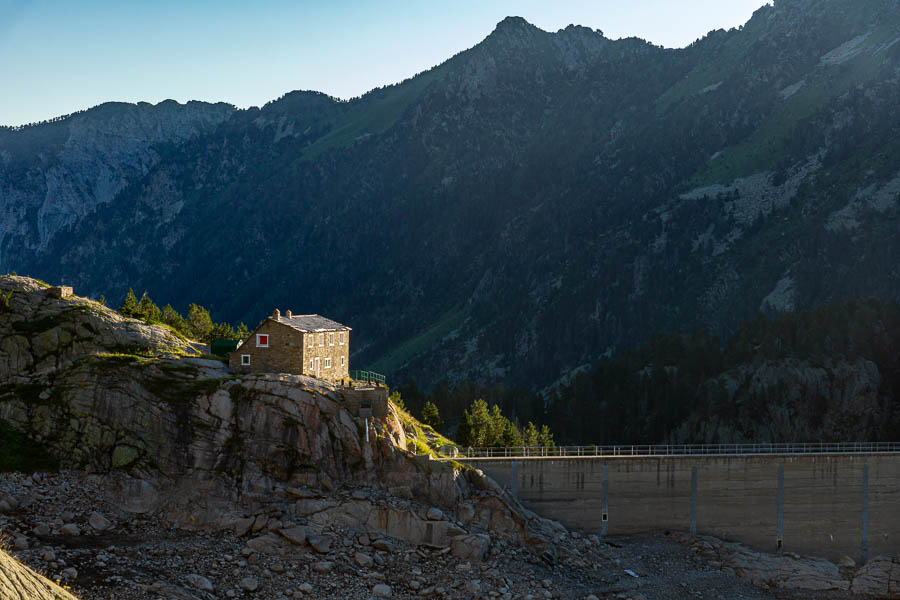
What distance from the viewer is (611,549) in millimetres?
86500

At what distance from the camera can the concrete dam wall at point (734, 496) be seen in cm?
8938

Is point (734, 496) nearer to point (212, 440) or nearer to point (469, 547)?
point (469, 547)

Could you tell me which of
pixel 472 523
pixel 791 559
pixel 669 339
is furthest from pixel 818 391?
pixel 472 523

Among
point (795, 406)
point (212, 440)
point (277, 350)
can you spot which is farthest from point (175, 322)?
point (795, 406)

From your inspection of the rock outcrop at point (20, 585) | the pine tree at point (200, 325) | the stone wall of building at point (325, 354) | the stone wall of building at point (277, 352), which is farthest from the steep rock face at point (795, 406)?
the rock outcrop at point (20, 585)

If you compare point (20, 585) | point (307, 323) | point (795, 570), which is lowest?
point (795, 570)

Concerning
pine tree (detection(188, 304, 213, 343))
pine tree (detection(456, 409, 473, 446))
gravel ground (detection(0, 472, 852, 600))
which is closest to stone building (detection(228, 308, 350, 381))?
gravel ground (detection(0, 472, 852, 600))

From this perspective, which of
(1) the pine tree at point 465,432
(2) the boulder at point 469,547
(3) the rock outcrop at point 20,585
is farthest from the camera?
(1) the pine tree at point 465,432

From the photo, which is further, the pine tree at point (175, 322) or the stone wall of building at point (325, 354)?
the pine tree at point (175, 322)

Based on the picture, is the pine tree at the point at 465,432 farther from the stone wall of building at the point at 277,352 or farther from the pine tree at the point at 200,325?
the pine tree at the point at 200,325

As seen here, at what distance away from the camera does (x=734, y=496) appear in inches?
3718

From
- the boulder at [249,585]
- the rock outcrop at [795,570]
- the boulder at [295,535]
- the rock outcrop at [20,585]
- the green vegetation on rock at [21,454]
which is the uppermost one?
the rock outcrop at [20,585]

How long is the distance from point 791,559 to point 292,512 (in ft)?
175

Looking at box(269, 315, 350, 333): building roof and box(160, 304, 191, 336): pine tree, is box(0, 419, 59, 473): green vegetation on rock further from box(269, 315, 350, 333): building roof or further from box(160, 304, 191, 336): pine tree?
box(160, 304, 191, 336): pine tree
